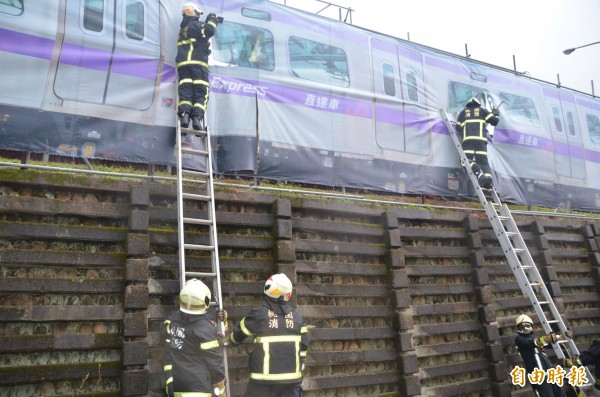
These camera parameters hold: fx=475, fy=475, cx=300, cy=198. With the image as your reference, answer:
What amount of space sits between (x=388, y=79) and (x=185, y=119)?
486 centimetres

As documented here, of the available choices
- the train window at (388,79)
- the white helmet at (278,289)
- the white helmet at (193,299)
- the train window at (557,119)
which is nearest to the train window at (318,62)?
the train window at (388,79)

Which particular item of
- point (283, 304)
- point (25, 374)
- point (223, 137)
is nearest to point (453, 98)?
point (223, 137)

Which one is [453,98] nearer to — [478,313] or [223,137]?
[478,313]

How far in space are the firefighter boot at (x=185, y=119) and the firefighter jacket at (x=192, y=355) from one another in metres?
3.19

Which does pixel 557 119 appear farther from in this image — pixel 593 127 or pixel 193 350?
pixel 193 350

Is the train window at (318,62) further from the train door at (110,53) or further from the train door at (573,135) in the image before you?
the train door at (573,135)

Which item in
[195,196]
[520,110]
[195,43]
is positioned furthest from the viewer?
[520,110]

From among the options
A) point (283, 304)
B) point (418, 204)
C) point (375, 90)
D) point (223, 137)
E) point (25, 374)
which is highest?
point (375, 90)

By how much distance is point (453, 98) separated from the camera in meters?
11.3

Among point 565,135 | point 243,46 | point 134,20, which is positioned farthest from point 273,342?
point 565,135

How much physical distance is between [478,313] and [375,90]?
4.88 meters

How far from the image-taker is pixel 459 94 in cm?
1138

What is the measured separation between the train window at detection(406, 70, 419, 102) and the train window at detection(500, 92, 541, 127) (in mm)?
2829

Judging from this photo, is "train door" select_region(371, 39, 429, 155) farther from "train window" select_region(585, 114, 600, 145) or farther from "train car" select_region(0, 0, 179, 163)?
"train window" select_region(585, 114, 600, 145)
